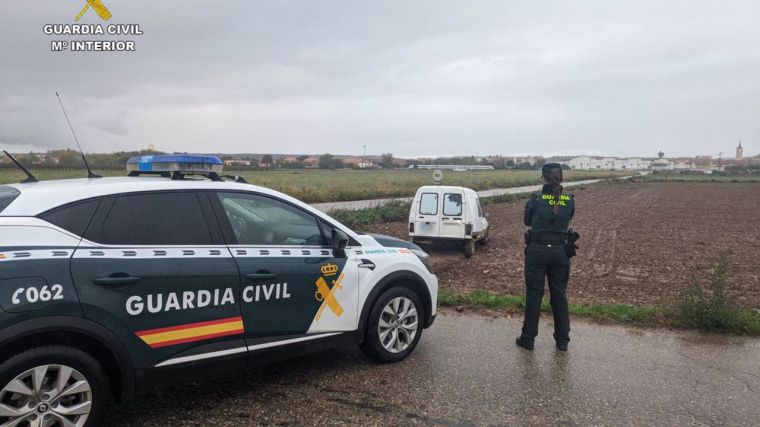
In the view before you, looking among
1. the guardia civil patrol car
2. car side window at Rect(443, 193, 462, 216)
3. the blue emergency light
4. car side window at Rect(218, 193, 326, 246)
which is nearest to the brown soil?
car side window at Rect(443, 193, 462, 216)

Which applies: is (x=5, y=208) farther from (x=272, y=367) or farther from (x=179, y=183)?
(x=272, y=367)

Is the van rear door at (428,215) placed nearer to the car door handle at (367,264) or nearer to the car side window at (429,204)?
the car side window at (429,204)

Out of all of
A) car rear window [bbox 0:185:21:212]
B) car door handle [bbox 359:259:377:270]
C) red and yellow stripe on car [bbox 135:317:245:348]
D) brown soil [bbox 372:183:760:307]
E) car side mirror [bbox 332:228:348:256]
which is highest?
car rear window [bbox 0:185:21:212]

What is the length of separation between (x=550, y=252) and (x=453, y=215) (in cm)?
714

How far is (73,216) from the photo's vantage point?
323cm

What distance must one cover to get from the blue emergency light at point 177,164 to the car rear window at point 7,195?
0.98 metres

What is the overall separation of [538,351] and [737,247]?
40.7ft

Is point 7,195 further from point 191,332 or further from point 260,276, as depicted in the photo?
point 260,276

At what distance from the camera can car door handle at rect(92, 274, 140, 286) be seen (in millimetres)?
3134

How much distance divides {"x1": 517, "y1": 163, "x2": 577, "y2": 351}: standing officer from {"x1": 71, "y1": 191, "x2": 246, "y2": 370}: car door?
2893 mm

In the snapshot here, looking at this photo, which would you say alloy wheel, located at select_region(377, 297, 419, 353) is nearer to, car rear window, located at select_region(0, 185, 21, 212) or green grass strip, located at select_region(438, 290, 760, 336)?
green grass strip, located at select_region(438, 290, 760, 336)

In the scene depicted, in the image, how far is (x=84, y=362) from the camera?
3082 mm

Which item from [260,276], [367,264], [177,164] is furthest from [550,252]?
[177,164]

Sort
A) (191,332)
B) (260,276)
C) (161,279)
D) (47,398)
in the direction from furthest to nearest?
1. (260,276)
2. (191,332)
3. (161,279)
4. (47,398)
